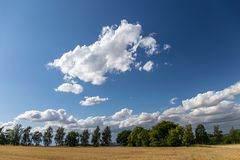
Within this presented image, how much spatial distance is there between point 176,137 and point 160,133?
12.1 meters

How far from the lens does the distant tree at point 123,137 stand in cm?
17788

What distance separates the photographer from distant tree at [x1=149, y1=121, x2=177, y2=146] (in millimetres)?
132575

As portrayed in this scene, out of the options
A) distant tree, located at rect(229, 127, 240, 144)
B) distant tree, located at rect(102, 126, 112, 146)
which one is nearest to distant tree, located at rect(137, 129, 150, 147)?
distant tree, located at rect(102, 126, 112, 146)

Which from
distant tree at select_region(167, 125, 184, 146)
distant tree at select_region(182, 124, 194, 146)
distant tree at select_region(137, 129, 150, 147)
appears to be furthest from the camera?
distant tree at select_region(137, 129, 150, 147)

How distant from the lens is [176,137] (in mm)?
125938

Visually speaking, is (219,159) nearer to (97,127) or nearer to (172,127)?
(172,127)

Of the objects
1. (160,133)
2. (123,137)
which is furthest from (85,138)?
(160,133)

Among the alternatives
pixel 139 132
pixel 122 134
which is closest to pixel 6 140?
pixel 122 134

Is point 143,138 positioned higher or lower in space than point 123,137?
lower

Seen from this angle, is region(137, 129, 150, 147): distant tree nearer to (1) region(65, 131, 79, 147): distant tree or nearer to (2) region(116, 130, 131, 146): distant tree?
(2) region(116, 130, 131, 146): distant tree

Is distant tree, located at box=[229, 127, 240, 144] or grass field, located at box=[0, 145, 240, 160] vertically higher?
distant tree, located at box=[229, 127, 240, 144]

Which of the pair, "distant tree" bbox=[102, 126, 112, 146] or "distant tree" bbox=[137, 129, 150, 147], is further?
"distant tree" bbox=[102, 126, 112, 146]

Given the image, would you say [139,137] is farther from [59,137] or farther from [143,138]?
[59,137]

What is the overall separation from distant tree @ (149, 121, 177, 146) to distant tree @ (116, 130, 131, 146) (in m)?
39.7
